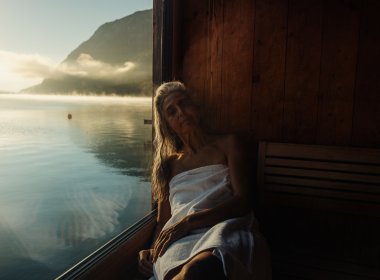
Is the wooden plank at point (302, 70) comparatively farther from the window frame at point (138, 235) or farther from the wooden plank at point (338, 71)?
the window frame at point (138, 235)

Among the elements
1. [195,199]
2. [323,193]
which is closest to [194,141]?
[195,199]

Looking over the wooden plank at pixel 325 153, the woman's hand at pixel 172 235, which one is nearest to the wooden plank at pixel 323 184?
the wooden plank at pixel 325 153

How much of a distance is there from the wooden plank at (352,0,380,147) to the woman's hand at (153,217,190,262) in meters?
1.12

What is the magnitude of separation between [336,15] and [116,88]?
2530 millimetres

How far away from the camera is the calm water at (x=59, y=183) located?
2.78 m

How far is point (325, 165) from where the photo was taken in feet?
5.23

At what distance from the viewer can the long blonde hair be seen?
147cm

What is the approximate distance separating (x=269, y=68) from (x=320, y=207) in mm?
869

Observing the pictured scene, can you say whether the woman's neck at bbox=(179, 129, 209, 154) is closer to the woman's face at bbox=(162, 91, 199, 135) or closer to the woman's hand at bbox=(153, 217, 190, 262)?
the woman's face at bbox=(162, 91, 199, 135)

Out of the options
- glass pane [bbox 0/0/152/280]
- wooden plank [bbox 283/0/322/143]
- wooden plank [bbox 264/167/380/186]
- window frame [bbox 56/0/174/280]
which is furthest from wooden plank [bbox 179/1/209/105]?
wooden plank [bbox 264/167/380/186]

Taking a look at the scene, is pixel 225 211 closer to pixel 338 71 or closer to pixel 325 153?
pixel 325 153

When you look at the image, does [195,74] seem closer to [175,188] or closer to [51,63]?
[175,188]

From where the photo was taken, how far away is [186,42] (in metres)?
1.93

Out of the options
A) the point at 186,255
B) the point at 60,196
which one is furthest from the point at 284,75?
the point at 60,196
